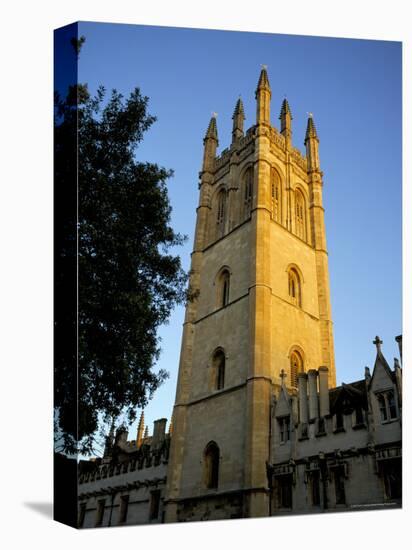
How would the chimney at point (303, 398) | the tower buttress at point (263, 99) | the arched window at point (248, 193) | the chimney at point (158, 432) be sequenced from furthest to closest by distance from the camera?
1. the tower buttress at point (263, 99)
2. the arched window at point (248, 193)
3. the chimney at point (158, 432)
4. the chimney at point (303, 398)

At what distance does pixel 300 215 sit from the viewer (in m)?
31.9

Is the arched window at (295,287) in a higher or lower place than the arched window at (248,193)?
lower

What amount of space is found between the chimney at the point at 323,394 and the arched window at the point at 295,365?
148 inches

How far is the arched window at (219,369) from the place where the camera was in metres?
24.8

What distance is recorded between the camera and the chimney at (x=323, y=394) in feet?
62.2

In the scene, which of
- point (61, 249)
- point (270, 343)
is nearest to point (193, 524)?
point (61, 249)

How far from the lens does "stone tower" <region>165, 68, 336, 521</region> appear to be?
21.0m

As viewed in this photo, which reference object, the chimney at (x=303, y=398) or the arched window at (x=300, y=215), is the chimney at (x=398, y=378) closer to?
the chimney at (x=303, y=398)

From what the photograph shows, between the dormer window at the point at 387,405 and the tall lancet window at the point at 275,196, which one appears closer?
the dormer window at the point at 387,405

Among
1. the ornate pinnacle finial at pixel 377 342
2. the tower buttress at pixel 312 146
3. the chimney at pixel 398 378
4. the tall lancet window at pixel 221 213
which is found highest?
the tower buttress at pixel 312 146

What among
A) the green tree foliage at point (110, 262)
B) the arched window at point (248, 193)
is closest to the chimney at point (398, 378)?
the green tree foliage at point (110, 262)

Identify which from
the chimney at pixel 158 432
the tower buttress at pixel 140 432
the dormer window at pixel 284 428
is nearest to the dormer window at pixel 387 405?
the dormer window at pixel 284 428

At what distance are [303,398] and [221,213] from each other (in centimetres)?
1474

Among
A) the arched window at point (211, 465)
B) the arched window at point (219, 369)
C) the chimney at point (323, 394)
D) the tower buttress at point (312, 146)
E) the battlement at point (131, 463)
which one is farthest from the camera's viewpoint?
the tower buttress at point (312, 146)
